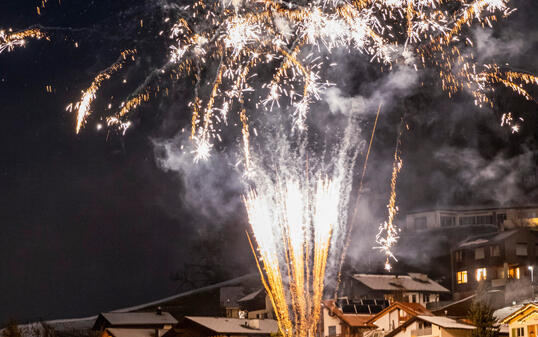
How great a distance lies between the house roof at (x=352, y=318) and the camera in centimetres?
4456

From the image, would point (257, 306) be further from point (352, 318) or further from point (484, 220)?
point (484, 220)

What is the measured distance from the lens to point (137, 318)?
51781mm

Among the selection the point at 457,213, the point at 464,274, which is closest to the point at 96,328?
the point at 464,274

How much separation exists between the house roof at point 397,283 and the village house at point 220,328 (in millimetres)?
13007

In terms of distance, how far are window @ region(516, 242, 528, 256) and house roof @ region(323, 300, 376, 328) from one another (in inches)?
840

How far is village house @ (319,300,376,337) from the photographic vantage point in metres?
44.7

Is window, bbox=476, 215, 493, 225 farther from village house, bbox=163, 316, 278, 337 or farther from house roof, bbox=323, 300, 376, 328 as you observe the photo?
village house, bbox=163, 316, 278, 337

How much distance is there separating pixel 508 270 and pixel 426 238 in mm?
15180

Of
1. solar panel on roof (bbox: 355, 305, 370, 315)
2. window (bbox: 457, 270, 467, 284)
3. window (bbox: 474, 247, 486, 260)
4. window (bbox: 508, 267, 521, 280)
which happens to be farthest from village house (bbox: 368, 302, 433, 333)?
window (bbox: 457, 270, 467, 284)

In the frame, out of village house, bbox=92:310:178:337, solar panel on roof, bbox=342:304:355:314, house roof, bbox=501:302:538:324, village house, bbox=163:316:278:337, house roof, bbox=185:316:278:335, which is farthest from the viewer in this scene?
village house, bbox=92:310:178:337

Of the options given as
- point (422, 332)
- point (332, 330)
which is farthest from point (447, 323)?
point (332, 330)

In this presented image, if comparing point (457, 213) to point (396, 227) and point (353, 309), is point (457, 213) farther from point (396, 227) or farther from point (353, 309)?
point (353, 309)

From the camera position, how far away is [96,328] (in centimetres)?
5241

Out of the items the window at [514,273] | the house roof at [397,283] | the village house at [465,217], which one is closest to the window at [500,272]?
the window at [514,273]
